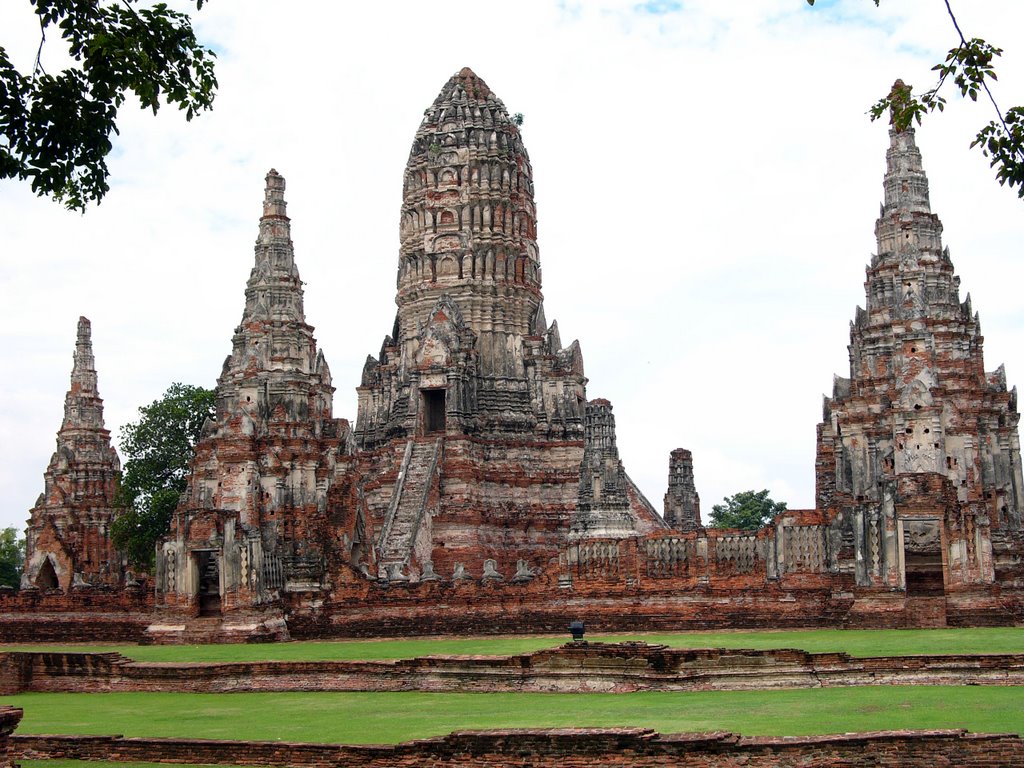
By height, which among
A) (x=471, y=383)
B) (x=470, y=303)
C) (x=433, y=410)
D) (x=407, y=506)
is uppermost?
(x=470, y=303)

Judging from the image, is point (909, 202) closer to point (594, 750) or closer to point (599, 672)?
point (599, 672)

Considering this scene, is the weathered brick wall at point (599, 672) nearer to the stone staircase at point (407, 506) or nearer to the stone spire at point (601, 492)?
the stone spire at point (601, 492)

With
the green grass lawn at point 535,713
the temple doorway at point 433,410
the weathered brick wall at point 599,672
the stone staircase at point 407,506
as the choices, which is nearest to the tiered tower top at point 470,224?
the temple doorway at point 433,410

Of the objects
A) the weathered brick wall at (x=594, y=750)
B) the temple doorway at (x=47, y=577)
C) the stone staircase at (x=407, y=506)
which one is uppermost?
the stone staircase at (x=407, y=506)

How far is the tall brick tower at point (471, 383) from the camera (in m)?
39.1

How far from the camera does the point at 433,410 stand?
42094 millimetres

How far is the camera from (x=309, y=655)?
2441 centimetres

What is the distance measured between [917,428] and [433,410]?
→ 17.6m

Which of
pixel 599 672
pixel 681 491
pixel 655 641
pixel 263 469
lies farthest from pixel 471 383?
pixel 599 672

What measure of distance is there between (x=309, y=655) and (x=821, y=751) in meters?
13.8

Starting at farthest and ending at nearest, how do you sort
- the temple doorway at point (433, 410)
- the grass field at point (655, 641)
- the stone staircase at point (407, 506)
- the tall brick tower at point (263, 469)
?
the temple doorway at point (433, 410)
the stone staircase at point (407, 506)
the tall brick tower at point (263, 469)
the grass field at point (655, 641)

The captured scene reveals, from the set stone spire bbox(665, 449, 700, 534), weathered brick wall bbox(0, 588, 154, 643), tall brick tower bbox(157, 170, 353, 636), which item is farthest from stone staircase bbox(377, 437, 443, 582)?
stone spire bbox(665, 449, 700, 534)

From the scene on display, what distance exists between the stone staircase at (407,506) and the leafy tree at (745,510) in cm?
3027

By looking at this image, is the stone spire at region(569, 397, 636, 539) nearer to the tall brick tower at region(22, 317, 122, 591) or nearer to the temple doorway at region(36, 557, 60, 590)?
the temple doorway at region(36, 557, 60, 590)
